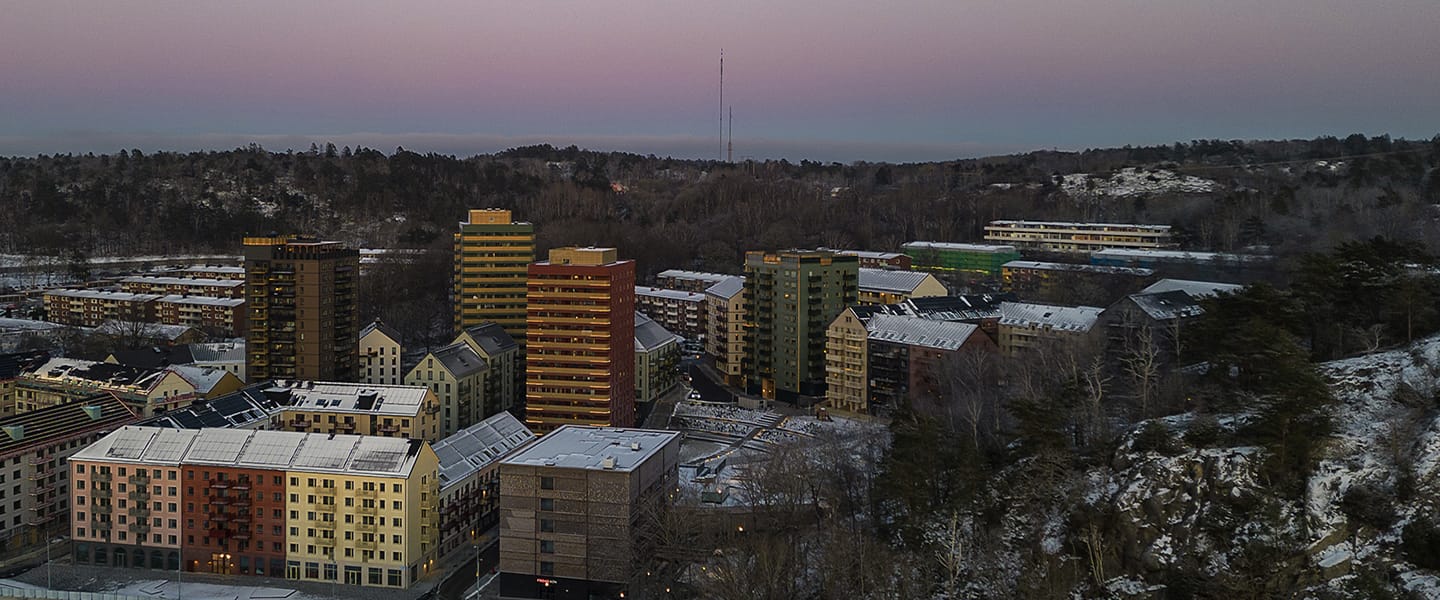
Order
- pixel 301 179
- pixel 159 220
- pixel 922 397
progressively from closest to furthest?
pixel 922 397 < pixel 159 220 < pixel 301 179

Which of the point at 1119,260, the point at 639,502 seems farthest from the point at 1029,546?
the point at 1119,260

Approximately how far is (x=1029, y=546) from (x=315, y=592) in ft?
48.9

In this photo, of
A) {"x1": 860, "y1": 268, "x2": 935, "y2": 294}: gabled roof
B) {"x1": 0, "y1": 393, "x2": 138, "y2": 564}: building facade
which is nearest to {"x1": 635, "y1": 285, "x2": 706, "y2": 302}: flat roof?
{"x1": 860, "y1": 268, "x2": 935, "y2": 294}: gabled roof

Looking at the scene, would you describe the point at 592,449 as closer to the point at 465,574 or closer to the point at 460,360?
the point at 465,574

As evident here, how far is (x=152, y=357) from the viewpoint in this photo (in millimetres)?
34875

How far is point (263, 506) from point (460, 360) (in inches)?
423

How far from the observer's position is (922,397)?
32.0 m

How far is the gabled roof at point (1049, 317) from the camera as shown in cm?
3406

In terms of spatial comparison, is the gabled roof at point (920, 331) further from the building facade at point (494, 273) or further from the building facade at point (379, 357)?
the building facade at point (379, 357)

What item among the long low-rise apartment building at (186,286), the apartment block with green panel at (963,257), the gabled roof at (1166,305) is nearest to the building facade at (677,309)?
the apartment block with green panel at (963,257)

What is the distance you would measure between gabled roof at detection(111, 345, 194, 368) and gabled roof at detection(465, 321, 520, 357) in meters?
9.41

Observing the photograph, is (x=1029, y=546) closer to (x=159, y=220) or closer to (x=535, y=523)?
(x=535, y=523)

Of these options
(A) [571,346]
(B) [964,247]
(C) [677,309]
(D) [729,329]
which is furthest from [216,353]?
(B) [964,247]

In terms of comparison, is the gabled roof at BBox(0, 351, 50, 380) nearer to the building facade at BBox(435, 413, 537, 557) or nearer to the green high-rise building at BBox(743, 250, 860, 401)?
the building facade at BBox(435, 413, 537, 557)
